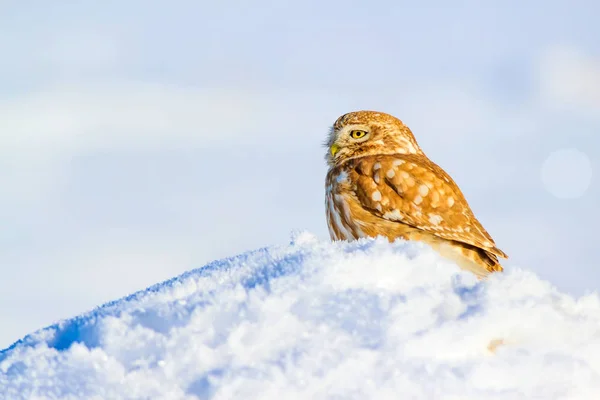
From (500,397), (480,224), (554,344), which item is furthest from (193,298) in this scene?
(480,224)

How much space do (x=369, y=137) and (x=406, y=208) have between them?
899 millimetres

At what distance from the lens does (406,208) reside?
5.62 meters

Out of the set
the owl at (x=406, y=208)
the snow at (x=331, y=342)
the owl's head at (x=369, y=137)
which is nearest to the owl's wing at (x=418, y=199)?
the owl at (x=406, y=208)

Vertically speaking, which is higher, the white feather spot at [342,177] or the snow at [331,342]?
the white feather spot at [342,177]

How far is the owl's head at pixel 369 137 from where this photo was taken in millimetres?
6285

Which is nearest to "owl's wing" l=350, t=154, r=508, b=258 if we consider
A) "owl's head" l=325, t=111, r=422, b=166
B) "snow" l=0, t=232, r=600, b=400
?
"owl's head" l=325, t=111, r=422, b=166

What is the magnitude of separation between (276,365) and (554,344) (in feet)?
2.86

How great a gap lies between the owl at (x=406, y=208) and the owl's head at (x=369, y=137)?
0.09 metres

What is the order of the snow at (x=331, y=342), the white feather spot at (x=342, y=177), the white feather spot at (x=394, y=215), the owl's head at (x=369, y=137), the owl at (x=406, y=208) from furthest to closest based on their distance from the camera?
the owl's head at (x=369, y=137) → the white feather spot at (x=342, y=177) → the white feather spot at (x=394, y=215) → the owl at (x=406, y=208) → the snow at (x=331, y=342)

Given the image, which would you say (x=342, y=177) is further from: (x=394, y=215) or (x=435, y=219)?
(x=435, y=219)

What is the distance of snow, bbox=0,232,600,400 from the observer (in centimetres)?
218

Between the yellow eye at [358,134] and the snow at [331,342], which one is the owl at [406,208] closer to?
the yellow eye at [358,134]

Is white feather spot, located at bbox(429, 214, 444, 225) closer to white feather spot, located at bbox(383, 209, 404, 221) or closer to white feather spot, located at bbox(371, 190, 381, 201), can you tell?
white feather spot, located at bbox(383, 209, 404, 221)

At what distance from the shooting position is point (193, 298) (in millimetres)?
2504
